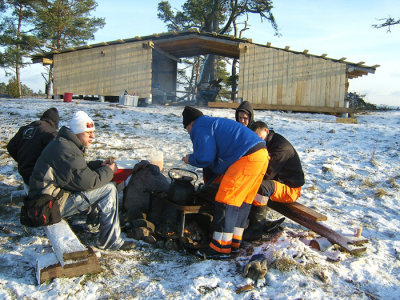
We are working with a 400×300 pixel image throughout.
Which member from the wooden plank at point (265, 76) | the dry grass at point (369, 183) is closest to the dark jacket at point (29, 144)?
the dry grass at point (369, 183)

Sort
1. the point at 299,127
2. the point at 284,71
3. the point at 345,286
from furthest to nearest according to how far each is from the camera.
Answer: the point at 284,71, the point at 299,127, the point at 345,286

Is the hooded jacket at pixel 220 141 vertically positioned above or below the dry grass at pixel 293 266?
above

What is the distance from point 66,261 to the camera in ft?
8.83

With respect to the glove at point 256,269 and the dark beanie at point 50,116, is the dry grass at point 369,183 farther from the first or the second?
the dark beanie at point 50,116

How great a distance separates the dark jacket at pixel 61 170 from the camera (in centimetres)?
307

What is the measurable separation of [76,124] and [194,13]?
69.4ft

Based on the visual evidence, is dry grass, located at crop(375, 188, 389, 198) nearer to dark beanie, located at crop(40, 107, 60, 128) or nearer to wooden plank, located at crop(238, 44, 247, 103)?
dark beanie, located at crop(40, 107, 60, 128)

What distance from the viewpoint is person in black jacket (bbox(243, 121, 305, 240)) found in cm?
395

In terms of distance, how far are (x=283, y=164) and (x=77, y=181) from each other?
254 centimetres

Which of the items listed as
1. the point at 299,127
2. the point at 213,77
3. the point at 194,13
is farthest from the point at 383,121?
the point at 194,13

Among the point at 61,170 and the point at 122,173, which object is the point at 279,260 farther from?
the point at 122,173

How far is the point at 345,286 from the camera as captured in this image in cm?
294

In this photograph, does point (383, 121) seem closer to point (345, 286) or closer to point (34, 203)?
point (345, 286)

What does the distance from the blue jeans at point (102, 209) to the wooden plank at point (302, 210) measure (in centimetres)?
219
